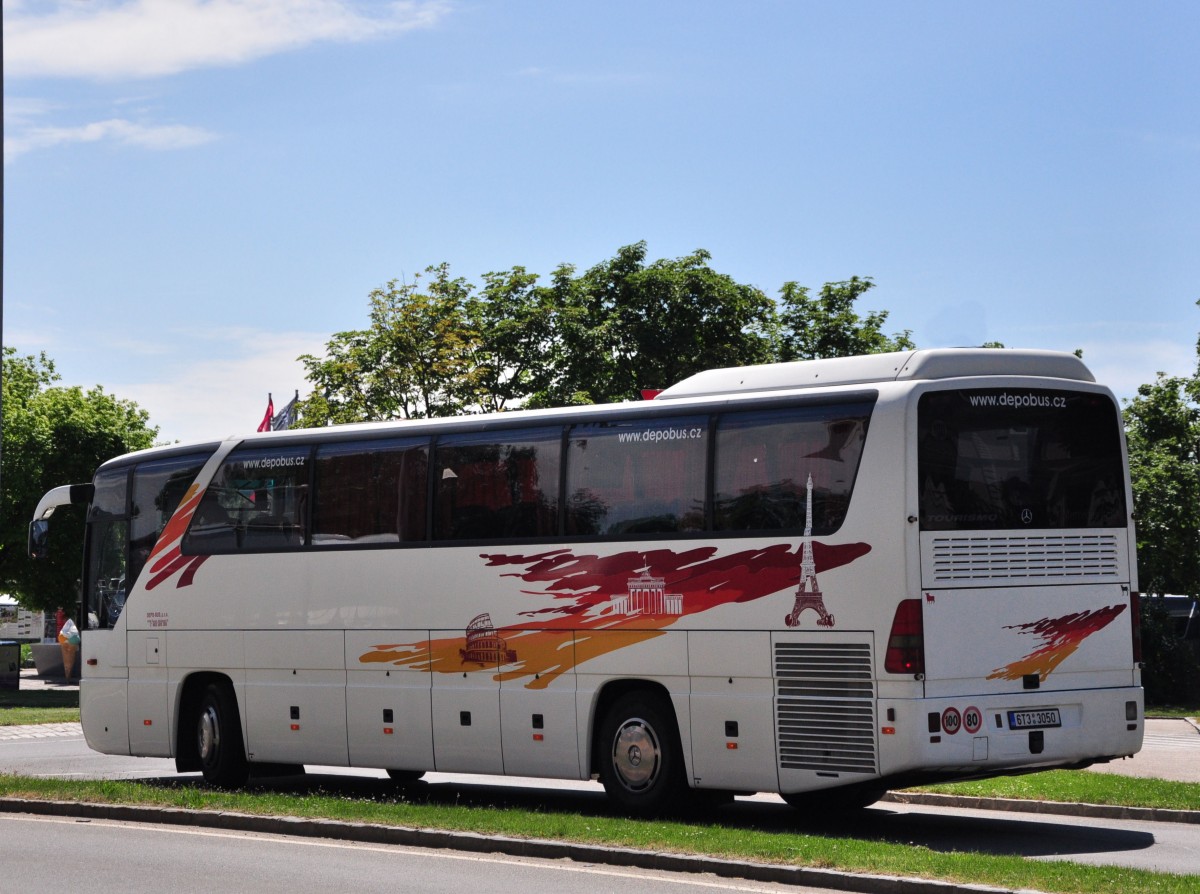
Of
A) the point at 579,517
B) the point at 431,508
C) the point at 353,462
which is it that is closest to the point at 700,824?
the point at 579,517

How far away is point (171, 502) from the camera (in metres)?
19.2

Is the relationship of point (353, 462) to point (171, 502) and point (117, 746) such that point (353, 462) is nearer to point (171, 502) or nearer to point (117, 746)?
point (171, 502)

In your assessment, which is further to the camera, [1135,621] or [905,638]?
[1135,621]

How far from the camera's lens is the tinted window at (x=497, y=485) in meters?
15.6

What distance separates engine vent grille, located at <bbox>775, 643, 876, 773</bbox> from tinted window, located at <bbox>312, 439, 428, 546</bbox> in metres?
4.56

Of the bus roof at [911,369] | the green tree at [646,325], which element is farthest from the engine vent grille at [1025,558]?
the green tree at [646,325]

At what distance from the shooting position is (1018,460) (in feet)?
44.4

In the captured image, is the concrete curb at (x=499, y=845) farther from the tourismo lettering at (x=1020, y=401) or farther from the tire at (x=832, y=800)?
the tourismo lettering at (x=1020, y=401)

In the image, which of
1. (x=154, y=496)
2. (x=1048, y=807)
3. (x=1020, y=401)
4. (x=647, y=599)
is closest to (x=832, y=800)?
(x=1048, y=807)

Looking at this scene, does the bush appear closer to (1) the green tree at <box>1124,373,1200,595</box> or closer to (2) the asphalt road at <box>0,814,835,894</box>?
(1) the green tree at <box>1124,373,1200,595</box>

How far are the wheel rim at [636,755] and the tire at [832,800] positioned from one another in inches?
48.9

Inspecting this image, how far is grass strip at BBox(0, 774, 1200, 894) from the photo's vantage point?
1024cm

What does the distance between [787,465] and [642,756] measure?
2990 millimetres

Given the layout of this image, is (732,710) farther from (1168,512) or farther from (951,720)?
(1168,512)
